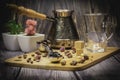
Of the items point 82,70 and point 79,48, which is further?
point 79,48

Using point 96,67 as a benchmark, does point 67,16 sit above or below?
above

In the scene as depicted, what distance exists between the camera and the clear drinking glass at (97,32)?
1.33m

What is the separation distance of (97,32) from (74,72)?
1.03 ft

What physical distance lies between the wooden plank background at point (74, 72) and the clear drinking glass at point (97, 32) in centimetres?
7

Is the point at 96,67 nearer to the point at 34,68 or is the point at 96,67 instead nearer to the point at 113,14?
the point at 34,68

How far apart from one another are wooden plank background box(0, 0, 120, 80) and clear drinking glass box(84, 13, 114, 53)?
2.9 inches

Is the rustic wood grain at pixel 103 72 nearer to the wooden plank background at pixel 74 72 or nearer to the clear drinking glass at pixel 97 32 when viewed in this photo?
the wooden plank background at pixel 74 72

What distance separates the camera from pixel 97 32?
1.33m

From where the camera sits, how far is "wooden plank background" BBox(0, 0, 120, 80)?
1.00 meters

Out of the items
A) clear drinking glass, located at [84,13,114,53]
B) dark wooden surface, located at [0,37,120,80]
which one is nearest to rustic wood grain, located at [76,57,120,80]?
dark wooden surface, located at [0,37,120,80]

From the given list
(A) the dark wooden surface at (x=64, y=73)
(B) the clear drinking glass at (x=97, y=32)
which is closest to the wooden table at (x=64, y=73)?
(A) the dark wooden surface at (x=64, y=73)

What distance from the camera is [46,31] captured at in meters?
1.69

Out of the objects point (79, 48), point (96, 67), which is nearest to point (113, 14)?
point (79, 48)

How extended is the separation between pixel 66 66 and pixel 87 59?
0.41 ft
